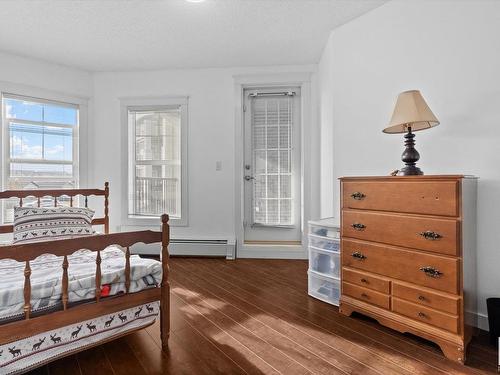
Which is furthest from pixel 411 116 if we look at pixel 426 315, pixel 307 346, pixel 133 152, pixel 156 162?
pixel 133 152

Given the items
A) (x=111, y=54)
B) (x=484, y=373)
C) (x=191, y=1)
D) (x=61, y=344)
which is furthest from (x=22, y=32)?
(x=484, y=373)

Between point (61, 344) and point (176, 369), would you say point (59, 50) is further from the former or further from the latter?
point (176, 369)

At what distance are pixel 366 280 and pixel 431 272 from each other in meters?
0.44

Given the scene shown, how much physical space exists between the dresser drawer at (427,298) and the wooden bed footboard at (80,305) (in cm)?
147

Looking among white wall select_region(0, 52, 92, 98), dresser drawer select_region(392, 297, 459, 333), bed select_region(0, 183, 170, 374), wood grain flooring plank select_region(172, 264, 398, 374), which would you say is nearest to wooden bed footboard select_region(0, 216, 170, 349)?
bed select_region(0, 183, 170, 374)

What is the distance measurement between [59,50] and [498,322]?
15.2 feet

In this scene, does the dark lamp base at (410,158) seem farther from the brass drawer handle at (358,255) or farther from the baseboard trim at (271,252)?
the baseboard trim at (271,252)

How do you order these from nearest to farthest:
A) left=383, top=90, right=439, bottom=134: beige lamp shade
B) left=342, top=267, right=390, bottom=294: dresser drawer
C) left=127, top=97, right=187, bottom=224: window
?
left=383, top=90, right=439, bottom=134: beige lamp shade
left=342, top=267, right=390, bottom=294: dresser drawer
left=127, top=97, right=187, bottom=224: window

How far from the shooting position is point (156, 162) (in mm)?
3955

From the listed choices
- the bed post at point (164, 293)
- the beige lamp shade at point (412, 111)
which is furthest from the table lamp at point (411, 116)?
the bed post at point (164, 293)

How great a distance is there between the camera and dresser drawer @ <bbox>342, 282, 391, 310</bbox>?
1.95m

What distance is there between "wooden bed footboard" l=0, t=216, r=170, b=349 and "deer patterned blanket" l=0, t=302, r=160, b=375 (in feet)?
0.13

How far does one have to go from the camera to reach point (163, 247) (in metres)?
1.79

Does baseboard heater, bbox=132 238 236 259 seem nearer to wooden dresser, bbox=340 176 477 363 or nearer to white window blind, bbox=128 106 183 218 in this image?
white window blind, bbox=128 106 183 218
